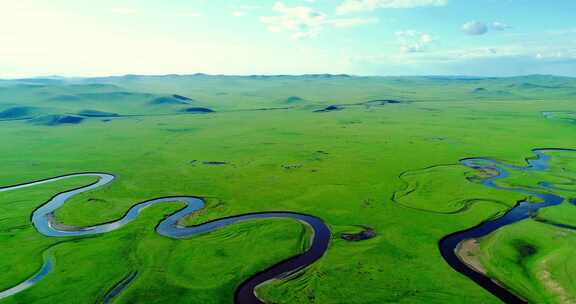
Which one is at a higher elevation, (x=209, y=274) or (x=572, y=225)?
(x=572, y=225)

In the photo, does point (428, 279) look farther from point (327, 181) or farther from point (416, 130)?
point (416, 130)

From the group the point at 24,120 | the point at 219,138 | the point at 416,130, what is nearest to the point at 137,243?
the point at 219,138

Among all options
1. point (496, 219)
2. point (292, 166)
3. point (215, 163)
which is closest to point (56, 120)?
point (215, 163)

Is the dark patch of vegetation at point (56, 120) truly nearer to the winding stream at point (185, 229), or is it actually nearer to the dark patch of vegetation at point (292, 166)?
the winding stream at point (185, 229)

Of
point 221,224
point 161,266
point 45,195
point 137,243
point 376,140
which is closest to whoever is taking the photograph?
point 161,266

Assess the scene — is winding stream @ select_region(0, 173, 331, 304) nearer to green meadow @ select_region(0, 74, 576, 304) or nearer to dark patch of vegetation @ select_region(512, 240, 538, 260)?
green meadow @ select_region(0, 74, 576, 304)

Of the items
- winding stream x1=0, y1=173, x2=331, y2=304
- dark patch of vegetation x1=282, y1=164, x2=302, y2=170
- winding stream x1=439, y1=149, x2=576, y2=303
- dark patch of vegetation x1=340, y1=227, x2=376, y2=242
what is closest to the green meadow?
Result: dark patch of vegetation x1=282, y1=164, x2=302, y2=170

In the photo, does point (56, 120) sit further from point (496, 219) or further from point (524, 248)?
point (524, 248)
